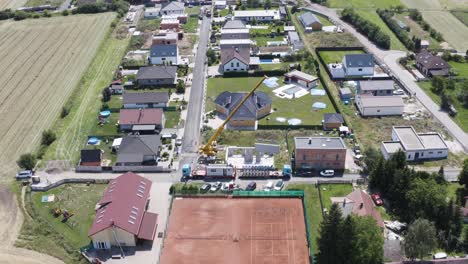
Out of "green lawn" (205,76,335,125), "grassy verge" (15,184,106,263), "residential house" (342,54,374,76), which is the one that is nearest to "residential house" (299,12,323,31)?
"residential house" (342,54,374,76)

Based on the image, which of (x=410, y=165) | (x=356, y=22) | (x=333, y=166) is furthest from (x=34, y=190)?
(x=356, y=22)

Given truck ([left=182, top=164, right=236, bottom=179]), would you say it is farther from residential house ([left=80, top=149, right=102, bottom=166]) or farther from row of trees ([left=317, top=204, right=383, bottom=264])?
row of trees ([left=317, top=204, right=383, bottom=264])

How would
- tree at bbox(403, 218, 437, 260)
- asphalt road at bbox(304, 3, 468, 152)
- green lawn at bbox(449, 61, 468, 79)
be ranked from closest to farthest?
tree at bbox(403, 218, 437, 260) < asphalt road at bbox(304, 3, 468, 152) < green lawn at bbox(449, 61, 468, 79)

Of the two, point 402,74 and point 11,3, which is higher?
point 11,3

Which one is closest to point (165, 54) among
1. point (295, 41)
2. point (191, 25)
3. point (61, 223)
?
point (191, 25)

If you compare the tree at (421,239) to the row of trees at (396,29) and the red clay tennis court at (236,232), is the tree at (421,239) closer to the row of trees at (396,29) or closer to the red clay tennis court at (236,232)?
the red clay tennis court at (236,232)

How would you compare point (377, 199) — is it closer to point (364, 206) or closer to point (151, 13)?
point (364, 206)

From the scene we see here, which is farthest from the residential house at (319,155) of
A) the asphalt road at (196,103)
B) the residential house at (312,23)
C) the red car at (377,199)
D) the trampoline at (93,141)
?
the residential house at (312,23)
